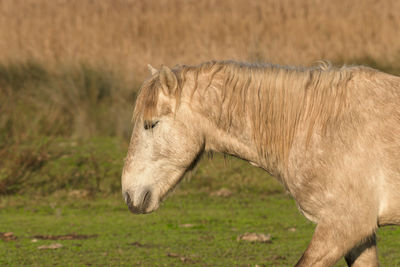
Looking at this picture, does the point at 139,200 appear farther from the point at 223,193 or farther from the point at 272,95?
the point at 223,193

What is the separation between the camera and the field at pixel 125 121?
9430 mm

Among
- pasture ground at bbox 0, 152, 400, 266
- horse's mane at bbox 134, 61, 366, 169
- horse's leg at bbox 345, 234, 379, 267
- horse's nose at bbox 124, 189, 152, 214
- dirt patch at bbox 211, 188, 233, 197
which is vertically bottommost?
dirt patch at bbox 211, 188, 233, 197

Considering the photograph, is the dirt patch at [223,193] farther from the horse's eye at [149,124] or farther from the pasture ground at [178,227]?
the horse's eye at [149,124]

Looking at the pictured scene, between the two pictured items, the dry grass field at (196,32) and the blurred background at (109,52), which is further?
the dry grass field at (196,32)

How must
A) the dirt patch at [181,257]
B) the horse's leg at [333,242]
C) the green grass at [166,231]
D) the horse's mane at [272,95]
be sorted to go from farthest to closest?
the green grass at [166,231] < the dirt patch at [181,257] < the horse's mane at [272,95] < the horse's leg at [333,242]

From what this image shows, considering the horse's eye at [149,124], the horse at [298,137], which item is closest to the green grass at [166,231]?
the horse at [298,137]

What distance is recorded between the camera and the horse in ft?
17.7

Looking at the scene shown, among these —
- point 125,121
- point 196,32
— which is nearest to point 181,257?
point 125,121

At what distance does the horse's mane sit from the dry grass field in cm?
1107

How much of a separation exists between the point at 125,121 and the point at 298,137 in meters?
10.4

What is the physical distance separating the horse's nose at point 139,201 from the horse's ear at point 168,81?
0.76 meters

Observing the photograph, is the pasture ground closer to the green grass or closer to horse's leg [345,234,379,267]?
the green grass

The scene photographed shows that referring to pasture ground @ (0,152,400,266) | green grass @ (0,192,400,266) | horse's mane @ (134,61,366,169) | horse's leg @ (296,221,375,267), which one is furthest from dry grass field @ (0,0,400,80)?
horse's leg @ (296,221,375,267)

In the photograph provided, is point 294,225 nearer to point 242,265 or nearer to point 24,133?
point 242,265
